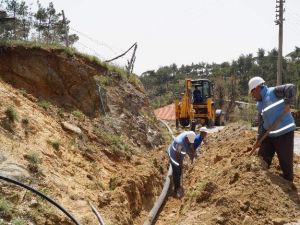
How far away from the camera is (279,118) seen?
7.05 metres

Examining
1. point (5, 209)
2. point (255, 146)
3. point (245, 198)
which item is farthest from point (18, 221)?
point (255, 146)

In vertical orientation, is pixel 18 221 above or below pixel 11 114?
below

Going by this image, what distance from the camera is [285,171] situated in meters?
7.33

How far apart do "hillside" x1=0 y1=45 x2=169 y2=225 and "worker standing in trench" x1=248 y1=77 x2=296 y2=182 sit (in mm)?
3179

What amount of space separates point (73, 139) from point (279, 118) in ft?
17.9

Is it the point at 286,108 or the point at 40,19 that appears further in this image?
the point at 40,19

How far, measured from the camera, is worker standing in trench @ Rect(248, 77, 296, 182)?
705 cm

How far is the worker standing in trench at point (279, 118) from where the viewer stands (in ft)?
23.1

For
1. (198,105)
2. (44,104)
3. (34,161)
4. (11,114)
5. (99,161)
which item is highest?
(44,104)

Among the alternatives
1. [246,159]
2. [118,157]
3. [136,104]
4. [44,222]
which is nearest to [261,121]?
[246,159]

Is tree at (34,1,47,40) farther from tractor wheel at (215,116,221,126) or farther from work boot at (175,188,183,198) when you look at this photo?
tractor wheel at (215,116,221,126)

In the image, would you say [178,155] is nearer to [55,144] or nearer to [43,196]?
[55,144]

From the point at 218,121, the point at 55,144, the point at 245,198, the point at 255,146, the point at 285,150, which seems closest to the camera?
the point at 245,198

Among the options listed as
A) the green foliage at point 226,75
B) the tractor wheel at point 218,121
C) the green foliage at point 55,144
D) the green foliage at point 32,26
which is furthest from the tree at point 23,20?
the green foliage at point 226,75
